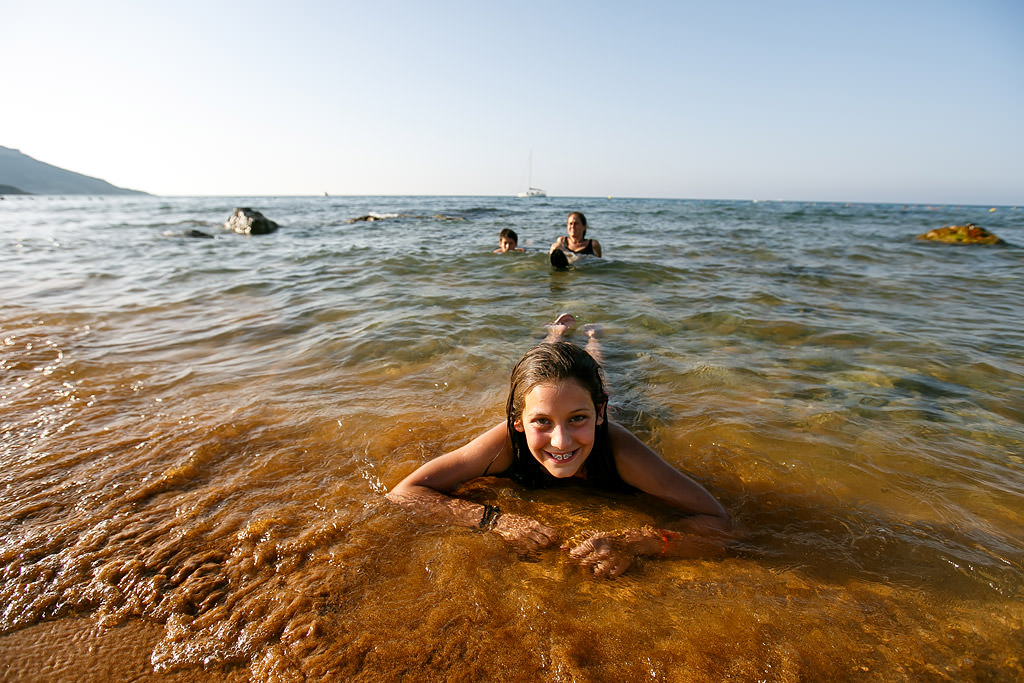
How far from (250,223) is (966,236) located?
832 inches

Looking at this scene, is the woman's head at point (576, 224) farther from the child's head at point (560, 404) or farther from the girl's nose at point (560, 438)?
the girl's nose at point (560, 438)

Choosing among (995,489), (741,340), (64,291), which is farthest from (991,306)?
(64,291)

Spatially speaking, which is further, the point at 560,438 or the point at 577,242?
the point at 577,242

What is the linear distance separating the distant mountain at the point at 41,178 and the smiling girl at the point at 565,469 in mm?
171050

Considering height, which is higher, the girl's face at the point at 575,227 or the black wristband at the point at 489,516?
the girl's face at the point at 575,227

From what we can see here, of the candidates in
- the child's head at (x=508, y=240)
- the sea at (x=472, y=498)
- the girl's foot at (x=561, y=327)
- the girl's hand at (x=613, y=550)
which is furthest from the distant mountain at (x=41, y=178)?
the girl's hand at (x=613, y=550)

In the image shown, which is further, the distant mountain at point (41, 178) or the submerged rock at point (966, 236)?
the distant mountain at point (41, 178)

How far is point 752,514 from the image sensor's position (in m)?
2.30

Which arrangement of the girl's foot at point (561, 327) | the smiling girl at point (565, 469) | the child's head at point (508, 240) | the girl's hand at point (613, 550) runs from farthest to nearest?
the child's head at point (508, 240), the girl's foot at point (561, 327), the smiling girl at point (565, 469), the girl's hand at point (613, 550)

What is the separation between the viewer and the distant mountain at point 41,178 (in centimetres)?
13088

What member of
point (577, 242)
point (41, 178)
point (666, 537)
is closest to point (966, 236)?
point (577, 242)

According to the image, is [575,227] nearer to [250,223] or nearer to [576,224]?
[576,224]

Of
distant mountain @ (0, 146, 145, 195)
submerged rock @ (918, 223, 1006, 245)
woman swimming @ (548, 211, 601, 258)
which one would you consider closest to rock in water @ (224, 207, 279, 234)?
woman swimming @ (548, 211, 601, 258)

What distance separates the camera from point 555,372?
79.7 inches
